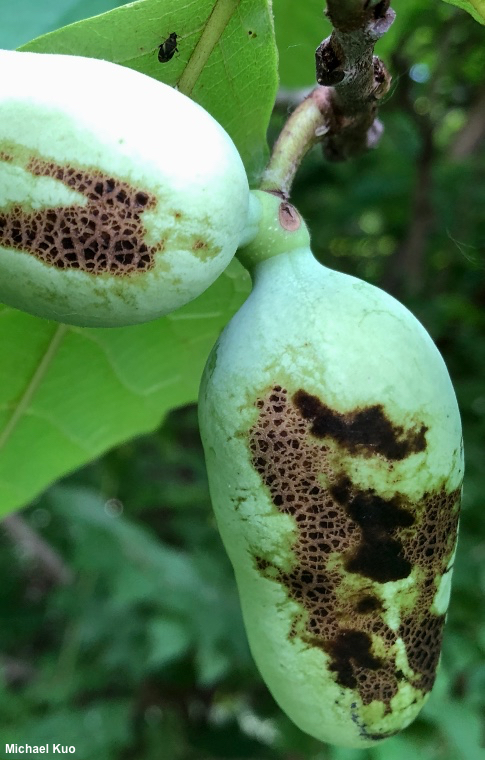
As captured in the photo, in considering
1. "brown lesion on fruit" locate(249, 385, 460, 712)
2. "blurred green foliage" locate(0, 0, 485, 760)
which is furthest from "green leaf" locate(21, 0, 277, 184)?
"blurred green foliage" locate(0, 0, 485, 760)

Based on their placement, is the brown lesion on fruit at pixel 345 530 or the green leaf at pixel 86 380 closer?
the brown lesion on fruit at pixel 345 530

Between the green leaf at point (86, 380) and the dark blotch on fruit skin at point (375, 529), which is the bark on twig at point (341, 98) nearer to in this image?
the green leaf at point (86, 380)

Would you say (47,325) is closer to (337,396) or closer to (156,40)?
(156,40)

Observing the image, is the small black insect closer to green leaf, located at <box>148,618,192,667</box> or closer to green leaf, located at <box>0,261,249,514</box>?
green leaf, located at <box>0,261,249,514</box>

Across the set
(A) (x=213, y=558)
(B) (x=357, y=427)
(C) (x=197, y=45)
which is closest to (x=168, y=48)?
(C) (x=197, y=45)

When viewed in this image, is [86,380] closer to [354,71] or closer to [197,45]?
[197,45]

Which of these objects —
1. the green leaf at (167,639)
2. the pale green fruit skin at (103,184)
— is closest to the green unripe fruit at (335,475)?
the pale green fruit skin at (103,184)

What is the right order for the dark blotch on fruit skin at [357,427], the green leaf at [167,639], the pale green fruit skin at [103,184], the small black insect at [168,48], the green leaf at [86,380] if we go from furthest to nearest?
1. the green leaf at [167,639]
2. the green leaf at [86,380]
3. the small black insect at [168,48]
4. the dark blotch on fruit skin at [357,427]
5. the pale green fruit skin at [103,184]

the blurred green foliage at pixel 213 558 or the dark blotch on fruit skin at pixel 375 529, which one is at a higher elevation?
the dark blotch on fruit skin at pixel 375 529
